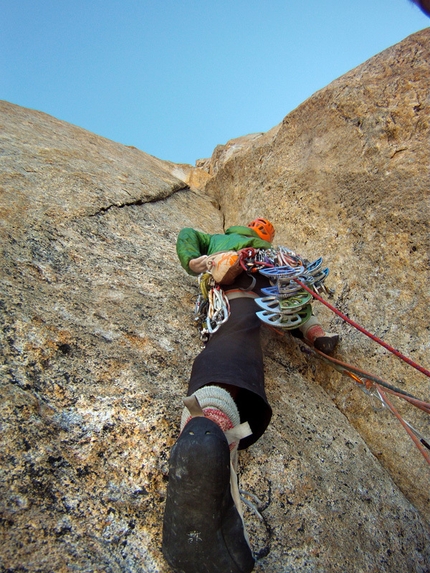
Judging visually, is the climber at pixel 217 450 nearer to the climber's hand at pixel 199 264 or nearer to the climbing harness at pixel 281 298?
the climbing harness at pixel 281 298

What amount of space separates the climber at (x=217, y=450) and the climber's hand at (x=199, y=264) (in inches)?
Result: 19.0

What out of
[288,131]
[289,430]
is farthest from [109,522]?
[288,131]

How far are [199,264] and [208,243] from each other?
0.51 m

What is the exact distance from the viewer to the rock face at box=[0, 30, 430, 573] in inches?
64.9

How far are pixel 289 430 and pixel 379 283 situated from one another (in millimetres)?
1487

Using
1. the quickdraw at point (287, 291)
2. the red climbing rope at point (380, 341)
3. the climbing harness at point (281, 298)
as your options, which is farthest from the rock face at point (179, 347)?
the red climbing rope at point (380, 341)

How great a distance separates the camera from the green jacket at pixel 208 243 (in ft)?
10.5

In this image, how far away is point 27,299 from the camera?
2.44 m

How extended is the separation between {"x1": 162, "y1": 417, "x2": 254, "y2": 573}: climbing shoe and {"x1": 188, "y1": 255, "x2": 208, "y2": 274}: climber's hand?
5.66 feet

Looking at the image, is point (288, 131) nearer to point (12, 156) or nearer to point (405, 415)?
point (12, 156)

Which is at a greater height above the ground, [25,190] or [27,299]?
[25,190]

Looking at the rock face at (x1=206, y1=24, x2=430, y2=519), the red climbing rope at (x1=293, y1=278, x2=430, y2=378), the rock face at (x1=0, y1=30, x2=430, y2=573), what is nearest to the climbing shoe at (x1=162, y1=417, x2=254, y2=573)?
the rock face at (x1=0, y1=30, x2=430, y2=573)

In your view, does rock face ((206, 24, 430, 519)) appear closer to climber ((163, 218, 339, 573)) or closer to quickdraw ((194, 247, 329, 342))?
quickdraw ((194, 247, 329, 342))

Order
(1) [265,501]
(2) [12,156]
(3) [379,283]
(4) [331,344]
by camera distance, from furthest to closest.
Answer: (2) [12,156] → (3) [379,283] → (4) [331,344] → (1) [265,501]
